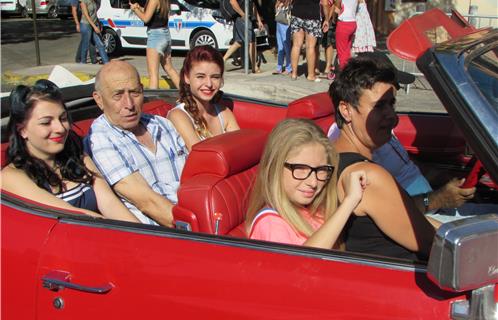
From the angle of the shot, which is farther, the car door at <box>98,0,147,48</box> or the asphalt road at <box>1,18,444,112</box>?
the car door at <box>98,0,147,48</box>

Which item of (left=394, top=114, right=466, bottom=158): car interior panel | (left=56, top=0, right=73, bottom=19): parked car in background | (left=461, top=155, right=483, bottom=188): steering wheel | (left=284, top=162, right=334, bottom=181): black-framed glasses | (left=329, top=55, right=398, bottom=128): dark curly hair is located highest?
(left=329, top=55, right=398, bottom=128): dark curly hair

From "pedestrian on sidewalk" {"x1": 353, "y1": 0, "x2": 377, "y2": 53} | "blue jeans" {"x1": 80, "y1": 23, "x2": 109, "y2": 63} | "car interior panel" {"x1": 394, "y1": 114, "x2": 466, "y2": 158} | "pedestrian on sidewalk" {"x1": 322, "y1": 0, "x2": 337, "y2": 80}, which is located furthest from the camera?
"blue jeans" {"x1": 80, "y1": 23, "x2": 109, "y2": 63}

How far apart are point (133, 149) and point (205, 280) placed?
1.51m

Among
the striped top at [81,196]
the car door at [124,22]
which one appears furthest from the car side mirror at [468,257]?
the car door at [124,22]

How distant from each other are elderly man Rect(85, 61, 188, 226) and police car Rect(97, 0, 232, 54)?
9.74 m

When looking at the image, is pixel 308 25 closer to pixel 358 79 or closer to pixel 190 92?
pixel 190 92

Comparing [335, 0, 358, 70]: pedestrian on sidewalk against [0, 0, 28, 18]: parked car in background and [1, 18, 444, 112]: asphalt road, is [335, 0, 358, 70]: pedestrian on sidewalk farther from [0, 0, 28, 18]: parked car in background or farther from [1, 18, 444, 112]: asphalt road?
[0, 0, 28, 18]: parked car in background

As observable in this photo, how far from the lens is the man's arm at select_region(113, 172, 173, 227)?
2881 mm

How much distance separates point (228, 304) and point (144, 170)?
152cm

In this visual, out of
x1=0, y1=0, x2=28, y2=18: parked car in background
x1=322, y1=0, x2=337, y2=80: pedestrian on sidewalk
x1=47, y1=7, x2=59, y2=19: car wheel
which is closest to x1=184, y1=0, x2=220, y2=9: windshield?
x1=322, y1=0, x2=337, y2=80: pedestrian on sidewalk

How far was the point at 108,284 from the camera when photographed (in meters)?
1.84

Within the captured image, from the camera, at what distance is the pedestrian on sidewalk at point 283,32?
10.4 meters

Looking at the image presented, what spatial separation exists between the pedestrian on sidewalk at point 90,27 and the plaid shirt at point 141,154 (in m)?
9.25

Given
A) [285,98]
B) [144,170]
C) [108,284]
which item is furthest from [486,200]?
[285,98]
